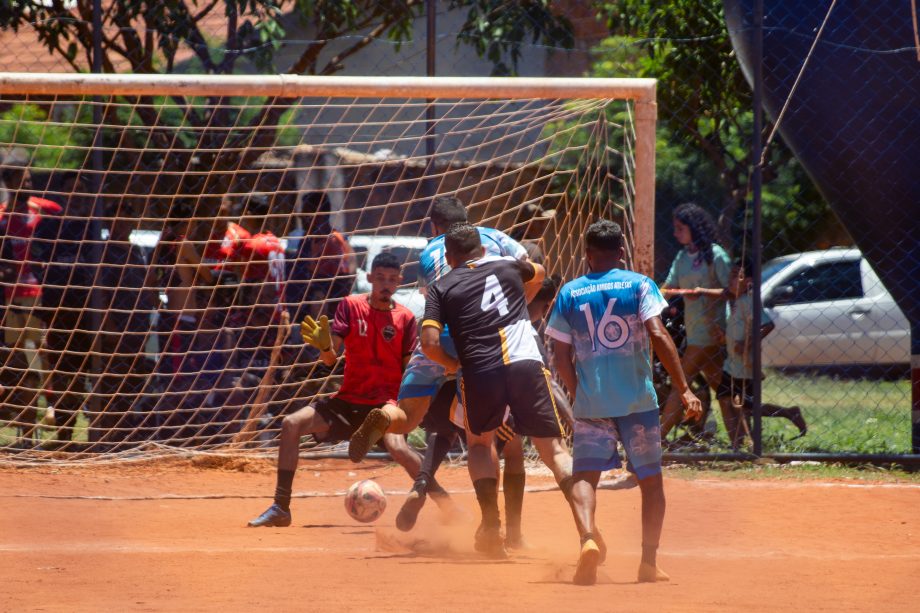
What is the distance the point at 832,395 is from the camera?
12773mm

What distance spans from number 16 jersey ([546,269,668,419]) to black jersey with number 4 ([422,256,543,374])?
0.45 m

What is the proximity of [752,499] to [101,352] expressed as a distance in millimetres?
4998

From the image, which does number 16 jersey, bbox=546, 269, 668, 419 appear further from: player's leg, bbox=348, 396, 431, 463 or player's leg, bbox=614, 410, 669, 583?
player's leg, bbox=348, 396, 431, 463

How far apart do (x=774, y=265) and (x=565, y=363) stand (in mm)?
9107

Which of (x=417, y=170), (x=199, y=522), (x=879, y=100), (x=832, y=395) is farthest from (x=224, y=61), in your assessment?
(x=832, y=395)

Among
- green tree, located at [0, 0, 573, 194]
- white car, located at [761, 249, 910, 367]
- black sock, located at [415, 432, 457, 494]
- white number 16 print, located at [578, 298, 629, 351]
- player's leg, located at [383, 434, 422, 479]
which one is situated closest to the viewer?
white number 16 print, located at [578, 298, 629, 351]

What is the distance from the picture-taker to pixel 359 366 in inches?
285

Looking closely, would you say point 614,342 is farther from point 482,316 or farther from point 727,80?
point 727,80

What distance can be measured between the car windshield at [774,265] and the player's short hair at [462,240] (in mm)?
8139

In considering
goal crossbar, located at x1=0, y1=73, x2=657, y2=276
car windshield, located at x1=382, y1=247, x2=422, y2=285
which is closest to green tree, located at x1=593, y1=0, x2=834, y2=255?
goal crossbar, located at x1=0, y1=73, x2=657, y2=276

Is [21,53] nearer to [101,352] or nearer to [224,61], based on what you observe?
[224,61]

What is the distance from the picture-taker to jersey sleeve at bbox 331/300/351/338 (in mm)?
7285

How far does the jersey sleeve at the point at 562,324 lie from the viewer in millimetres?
5625

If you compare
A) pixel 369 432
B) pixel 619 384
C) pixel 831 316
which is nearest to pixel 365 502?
pixel 369 432
